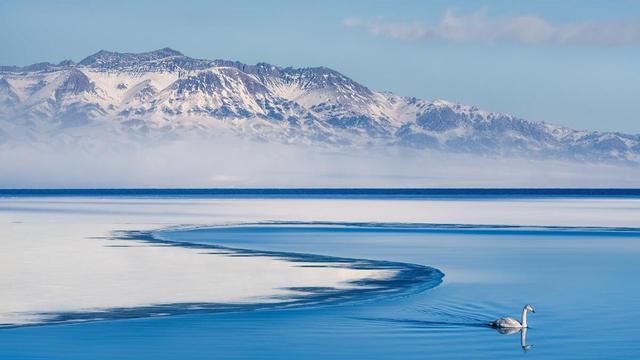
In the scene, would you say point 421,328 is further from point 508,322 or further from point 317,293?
point 317,293

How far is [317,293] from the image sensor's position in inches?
1487

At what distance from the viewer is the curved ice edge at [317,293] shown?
3186 centimetres

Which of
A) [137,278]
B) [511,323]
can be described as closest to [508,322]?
[511,323]

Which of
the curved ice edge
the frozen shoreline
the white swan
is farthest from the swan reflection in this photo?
the frozen shoreline

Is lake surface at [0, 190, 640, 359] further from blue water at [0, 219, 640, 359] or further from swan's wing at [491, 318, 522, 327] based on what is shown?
swan's wing at [491, 318, 522, 327]

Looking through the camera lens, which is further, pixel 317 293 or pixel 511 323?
pixel 317 293

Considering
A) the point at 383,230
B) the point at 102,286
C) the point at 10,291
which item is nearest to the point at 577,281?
the point at 102,286

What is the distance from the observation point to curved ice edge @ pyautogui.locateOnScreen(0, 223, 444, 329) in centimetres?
3186

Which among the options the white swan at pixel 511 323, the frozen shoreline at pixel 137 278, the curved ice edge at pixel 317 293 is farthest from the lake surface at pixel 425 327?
the frozen shoreline at pixel 137 278

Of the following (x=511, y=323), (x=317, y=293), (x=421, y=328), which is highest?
(x=511, y=323)

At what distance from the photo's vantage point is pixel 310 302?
116 ft

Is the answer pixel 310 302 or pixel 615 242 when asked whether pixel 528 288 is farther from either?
pixel 615 242

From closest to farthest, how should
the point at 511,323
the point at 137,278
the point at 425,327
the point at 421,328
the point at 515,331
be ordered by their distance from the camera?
the point at 515,331
the point at 511,323
the point at 421,328
the point at 425,327
the point at 137,278

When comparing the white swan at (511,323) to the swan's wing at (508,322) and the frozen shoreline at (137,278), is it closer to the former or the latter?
the swan's wing at (508,322)
